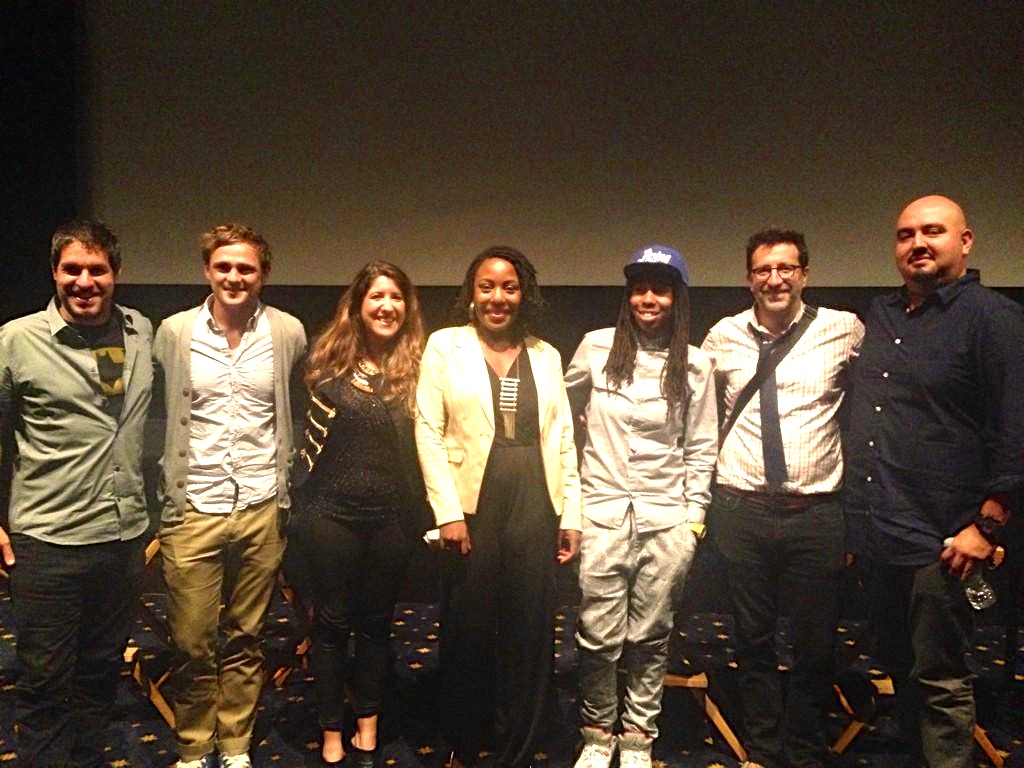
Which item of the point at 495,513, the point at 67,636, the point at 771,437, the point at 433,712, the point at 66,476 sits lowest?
the point at 433,712

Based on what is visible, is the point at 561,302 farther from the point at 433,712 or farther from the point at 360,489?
the point at 433,712

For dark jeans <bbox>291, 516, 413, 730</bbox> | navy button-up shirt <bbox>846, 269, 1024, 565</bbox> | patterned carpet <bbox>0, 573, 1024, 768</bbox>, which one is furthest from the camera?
patterned carpet <bbox>0, 573, 1024, 768</bbox>

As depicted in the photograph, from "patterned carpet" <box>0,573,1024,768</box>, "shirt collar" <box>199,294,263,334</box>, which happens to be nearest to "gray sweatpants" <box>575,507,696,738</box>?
"patterned carpet" <box>0,573,1024,768</box>

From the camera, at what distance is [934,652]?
83.9 inches

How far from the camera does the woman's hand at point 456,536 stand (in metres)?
2.25

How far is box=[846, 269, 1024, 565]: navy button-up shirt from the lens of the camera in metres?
2.05

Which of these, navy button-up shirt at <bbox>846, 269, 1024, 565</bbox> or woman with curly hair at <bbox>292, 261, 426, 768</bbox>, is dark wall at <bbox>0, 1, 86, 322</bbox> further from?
Answer: navy button-up shirt at <bbox>846, 269, 1024, 565</bbox>

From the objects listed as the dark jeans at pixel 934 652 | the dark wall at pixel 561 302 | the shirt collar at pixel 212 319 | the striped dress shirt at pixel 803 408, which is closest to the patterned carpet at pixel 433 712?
the dark jeans at pixel 934 652

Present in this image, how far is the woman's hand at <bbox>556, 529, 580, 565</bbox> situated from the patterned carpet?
75 cm

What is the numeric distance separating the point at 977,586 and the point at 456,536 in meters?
1.50

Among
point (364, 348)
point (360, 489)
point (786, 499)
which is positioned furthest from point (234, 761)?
point (786, 499)

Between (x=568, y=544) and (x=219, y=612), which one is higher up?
(x=568, y=544)

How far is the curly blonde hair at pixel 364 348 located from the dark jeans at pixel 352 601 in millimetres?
437

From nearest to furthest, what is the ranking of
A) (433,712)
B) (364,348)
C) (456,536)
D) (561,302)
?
Result: (456,536)
(364,348)
(433,712)
(561,302)
